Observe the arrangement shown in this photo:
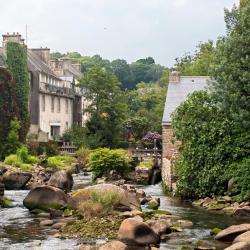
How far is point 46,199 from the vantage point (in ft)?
85.6

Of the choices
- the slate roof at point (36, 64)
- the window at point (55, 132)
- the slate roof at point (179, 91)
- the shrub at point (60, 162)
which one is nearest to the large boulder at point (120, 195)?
the slate roof at point (179, 91)

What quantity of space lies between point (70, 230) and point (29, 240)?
1847 millimetres

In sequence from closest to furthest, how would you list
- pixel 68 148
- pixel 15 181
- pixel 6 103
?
pixel 15 181
pixel 6 103
pixel 68 148

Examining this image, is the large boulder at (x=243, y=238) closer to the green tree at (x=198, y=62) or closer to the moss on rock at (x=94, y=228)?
the moss on rock at (x=94, y=228)

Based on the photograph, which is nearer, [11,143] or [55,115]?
[11,143]

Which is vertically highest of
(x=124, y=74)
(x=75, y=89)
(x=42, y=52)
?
(x=124, y=74)

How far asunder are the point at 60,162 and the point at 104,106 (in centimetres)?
1660

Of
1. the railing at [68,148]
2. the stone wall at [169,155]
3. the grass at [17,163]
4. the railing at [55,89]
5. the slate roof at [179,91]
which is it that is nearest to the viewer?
the stone wall at [169,155]

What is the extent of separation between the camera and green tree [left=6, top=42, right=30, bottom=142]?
58719 mm

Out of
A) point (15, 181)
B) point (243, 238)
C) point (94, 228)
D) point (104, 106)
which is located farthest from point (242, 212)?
point (104, 106)

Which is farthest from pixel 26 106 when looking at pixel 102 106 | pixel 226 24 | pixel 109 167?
pixel 226 24

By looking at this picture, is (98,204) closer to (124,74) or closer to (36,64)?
(36,64)

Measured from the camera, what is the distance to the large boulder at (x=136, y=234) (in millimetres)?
18406

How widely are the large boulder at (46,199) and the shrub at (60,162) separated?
75.2 feet
